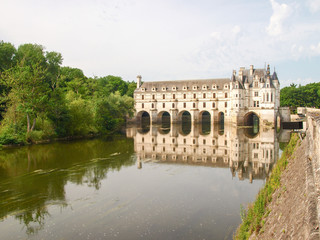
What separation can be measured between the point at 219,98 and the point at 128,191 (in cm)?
4547

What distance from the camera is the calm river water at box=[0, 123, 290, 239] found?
10141mm

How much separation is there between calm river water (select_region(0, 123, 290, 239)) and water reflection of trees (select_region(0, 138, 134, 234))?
0.17ft

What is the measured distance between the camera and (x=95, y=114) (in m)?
40.8

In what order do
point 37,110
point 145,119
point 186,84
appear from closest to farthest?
1. point 37,110
2. point 186,84
3. point 145,119

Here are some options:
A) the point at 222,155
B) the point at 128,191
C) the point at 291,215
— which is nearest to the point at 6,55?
the point at 222,155

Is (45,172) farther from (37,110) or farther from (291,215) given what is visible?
(291,215)

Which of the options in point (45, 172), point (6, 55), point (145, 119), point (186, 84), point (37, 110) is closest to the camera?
point (45, 172)

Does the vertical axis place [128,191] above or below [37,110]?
below

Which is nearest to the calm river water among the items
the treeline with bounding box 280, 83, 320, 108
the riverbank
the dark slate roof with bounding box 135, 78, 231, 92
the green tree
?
the riverbank

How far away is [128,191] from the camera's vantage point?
14.5 meters

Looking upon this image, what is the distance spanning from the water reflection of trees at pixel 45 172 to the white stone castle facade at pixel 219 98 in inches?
1134

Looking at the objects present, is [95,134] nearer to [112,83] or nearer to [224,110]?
[224,110]

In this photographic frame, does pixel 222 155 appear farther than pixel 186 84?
No

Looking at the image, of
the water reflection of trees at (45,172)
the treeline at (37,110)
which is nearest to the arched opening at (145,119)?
the treeline at (37,110)
